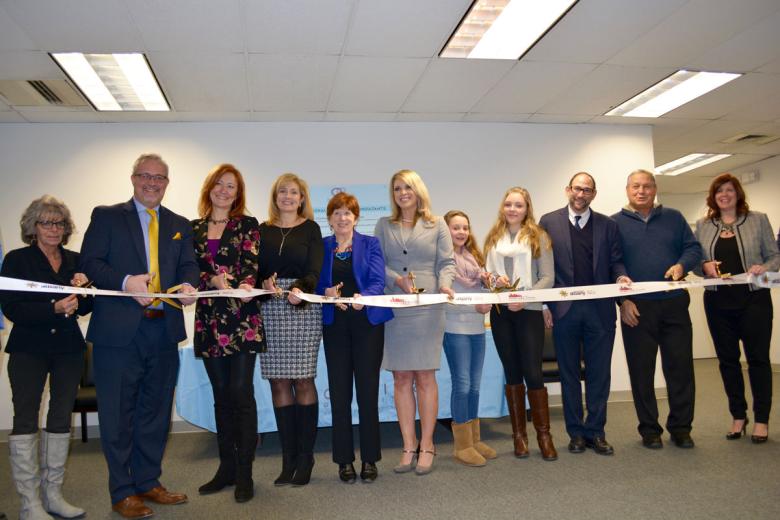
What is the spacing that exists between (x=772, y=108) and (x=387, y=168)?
4.37 m

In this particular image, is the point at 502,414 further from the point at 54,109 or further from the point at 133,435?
the point at 54,109

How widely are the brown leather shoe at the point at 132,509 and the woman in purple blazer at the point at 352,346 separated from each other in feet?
3.31

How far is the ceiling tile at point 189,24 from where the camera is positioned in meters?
3.68

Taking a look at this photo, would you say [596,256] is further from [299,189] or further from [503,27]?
[299,189]

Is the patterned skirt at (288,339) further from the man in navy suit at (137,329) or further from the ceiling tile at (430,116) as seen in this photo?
the ceiling tile at (430,116)

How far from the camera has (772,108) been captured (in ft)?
20.8

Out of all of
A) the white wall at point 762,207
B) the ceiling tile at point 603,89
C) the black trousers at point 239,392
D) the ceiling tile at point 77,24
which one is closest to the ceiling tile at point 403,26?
the ceiling tile at point 77,24

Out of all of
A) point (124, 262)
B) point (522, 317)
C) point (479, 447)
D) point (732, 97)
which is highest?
point (732, 97)

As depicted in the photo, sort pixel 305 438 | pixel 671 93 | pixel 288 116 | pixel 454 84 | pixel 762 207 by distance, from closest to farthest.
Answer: pixel 305 438
pixel 454 84
pixel 671 93
pixel 288 116
pixel 762 207

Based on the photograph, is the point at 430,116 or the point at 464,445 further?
the point at 430,116

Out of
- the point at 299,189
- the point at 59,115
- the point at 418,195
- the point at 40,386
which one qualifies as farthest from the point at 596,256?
the point at 59,115

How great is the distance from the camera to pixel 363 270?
129 inches

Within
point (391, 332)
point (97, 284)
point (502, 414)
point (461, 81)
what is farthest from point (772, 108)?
point (97, 284)

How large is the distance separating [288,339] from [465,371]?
3.92 ft
